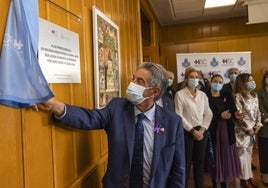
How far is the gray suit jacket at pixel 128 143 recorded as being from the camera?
1543 mm

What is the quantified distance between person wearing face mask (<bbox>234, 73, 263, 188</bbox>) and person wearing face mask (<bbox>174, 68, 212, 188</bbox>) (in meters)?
0.50

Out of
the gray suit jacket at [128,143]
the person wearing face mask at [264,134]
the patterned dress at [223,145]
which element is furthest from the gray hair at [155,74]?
the person wearing face mask at [264,134]

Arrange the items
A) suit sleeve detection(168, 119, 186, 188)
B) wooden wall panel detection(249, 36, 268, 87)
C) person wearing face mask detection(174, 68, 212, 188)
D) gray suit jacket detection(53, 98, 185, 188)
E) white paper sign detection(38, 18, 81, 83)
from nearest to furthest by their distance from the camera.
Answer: white paper sign detection(38, 18, 81, 83) → gray suit jacket detection(53, 98, 185, 188) → suit sleeve detection(168, 119, 186, 188) → person wearing face mask detection(174, 68, 212, 188) → wooden wall panel detection(249, 36, 268, 87)

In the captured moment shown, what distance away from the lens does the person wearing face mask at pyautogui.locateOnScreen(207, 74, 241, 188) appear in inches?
124

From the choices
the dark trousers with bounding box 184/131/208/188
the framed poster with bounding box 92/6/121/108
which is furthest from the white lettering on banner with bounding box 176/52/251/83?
the framed poster with bounding box 92/6/121/108

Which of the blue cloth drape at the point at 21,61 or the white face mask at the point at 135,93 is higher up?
the blue cloth drape at the point at 21,61

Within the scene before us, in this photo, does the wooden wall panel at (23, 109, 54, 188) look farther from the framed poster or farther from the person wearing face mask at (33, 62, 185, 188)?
the framed poster

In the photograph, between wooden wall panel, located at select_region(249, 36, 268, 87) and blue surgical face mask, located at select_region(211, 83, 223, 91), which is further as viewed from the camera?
wooden wall panel, located at select_region(249, 36, 268, 87)

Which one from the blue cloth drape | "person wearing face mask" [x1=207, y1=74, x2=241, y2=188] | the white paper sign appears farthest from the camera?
"person wearing face mask" [x1=207, y1=74, x2=241, y2=188]

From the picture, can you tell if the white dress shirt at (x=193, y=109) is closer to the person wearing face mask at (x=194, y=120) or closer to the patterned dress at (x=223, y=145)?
the person wearing face mask at (x=194, y=120)

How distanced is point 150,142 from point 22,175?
30.1 inches

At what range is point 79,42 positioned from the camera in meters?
1.70

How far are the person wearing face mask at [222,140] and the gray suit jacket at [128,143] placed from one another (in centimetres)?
165

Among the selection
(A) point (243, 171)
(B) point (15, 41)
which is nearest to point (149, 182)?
(B) point (15, 41)
